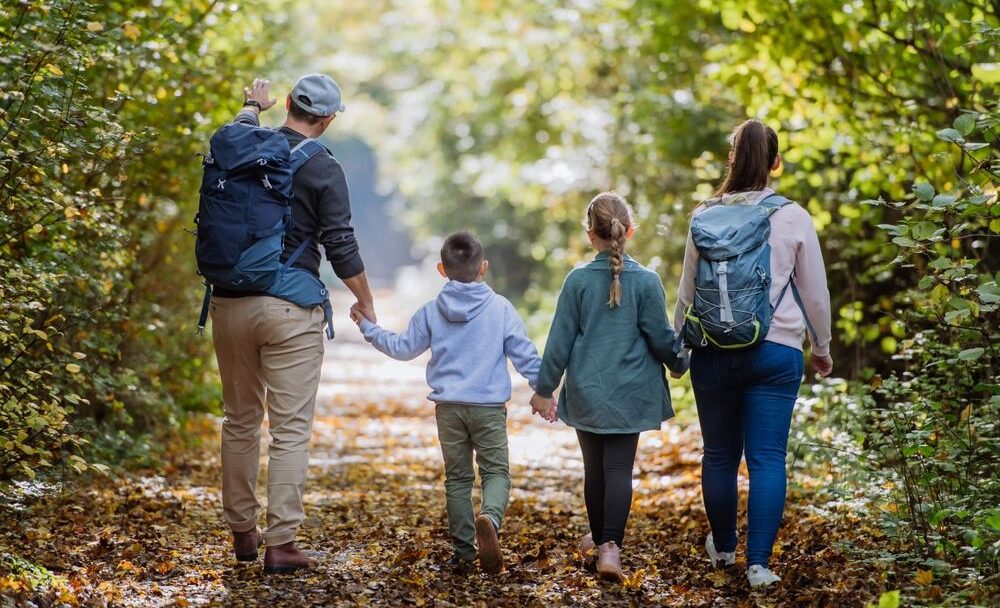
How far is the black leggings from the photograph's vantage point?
196 inches

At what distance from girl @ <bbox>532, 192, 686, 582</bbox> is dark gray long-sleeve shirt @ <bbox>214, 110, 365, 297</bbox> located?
1.00m

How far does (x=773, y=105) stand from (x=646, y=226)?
5247 millimetres

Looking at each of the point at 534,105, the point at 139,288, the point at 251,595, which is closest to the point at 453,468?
the point at 251,595

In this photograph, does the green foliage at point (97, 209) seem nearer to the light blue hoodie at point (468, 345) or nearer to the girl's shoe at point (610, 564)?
the light blue hoodie at point (468, 345)

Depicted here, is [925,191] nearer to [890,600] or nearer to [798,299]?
[798,299]

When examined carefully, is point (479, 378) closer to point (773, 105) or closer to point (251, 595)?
point (251, 595)

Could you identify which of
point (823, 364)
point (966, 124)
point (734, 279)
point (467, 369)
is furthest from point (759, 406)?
point (966, 124)

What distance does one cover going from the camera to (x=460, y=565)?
5.09 metres

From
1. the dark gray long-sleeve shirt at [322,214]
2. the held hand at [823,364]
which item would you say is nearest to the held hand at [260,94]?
the dark gray long-sleeve shirt at [322,214]

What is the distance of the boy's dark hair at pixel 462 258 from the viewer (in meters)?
5.09

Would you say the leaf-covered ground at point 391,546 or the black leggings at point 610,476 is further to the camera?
the black leggings at point 610,476

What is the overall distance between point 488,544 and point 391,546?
3.15 feet

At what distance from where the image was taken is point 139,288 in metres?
8.24

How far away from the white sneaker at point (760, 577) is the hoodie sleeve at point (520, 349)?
127 centimetres
